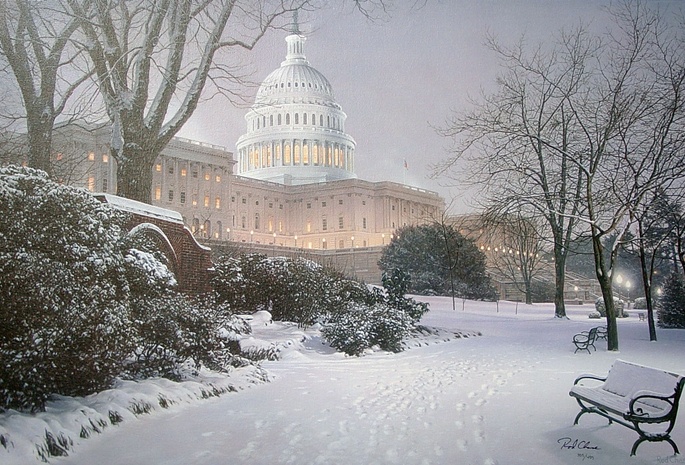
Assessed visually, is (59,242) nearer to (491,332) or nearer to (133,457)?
(133,457)

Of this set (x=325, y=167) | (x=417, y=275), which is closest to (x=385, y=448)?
(x=417, y=275)

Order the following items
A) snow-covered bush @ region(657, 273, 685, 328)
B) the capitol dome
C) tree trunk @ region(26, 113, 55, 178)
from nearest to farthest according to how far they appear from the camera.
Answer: tree trunk @ region(26, 113, 55, 178), snow-covered bush @ region(657, 273, 685, 328), the capitol dome

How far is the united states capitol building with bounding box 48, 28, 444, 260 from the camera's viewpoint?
7338 cm

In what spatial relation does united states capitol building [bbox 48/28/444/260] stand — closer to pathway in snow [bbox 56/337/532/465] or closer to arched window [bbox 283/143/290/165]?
arched window [bbox 283/143/290/165]

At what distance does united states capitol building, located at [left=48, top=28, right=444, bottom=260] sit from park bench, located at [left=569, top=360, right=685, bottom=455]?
52.5 m

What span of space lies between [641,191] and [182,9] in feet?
30.5

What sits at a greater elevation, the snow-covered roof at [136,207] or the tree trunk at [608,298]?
the snow-covered roof at [136,207]

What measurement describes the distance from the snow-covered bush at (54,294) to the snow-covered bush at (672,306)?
18985 mm

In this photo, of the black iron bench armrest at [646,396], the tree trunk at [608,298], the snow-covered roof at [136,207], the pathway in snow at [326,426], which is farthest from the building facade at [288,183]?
the black iron bench armrest at [646,396]

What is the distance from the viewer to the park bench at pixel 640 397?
197 inches

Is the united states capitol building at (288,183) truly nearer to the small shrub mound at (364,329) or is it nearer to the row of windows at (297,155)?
the row of windows at (297,155)

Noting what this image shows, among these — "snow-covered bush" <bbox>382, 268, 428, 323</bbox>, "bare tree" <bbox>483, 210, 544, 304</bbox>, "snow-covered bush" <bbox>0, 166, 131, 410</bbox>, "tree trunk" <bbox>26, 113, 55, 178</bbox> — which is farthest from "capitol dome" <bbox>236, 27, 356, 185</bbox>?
"snow-covered bush" <bbox>0, 166, 131, 410</bbox>

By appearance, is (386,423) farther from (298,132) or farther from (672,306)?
(298,132)
